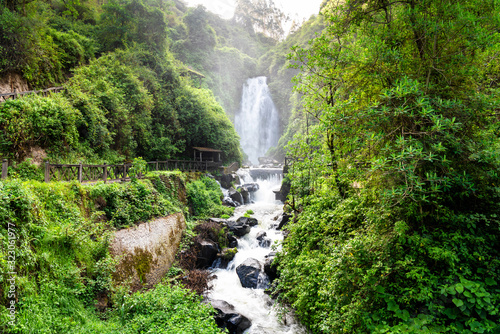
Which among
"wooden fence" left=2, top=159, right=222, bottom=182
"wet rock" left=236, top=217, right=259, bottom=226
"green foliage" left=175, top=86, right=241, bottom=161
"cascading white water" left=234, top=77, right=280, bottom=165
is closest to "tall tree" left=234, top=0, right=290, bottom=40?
"cascading white water" left=234, top=77, right=280, bottom=165

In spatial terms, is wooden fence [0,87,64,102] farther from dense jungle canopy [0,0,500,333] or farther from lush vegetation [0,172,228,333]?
lush vegetation [0,172,228,333]

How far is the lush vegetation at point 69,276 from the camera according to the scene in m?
4.37

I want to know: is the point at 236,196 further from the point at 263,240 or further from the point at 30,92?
the point at 30,92

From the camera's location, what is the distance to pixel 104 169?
9.65 metres

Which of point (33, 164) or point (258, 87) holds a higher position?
point (258, 87)

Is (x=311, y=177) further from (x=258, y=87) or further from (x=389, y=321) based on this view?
(x=258, y=87)

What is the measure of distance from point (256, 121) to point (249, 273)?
124ft

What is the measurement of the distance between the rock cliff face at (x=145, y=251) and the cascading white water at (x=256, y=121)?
3473 centimetres

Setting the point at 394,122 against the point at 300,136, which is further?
the point at 300,136

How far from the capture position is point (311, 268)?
5.84 m

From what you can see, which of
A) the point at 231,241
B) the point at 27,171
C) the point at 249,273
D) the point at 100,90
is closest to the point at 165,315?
the point at 249,273

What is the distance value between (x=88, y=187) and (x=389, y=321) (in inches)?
350

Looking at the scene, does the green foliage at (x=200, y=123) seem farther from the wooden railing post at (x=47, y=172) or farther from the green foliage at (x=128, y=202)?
the wooden railing post at (x=47, y=172)

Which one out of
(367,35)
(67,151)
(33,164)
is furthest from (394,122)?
(67,151)
